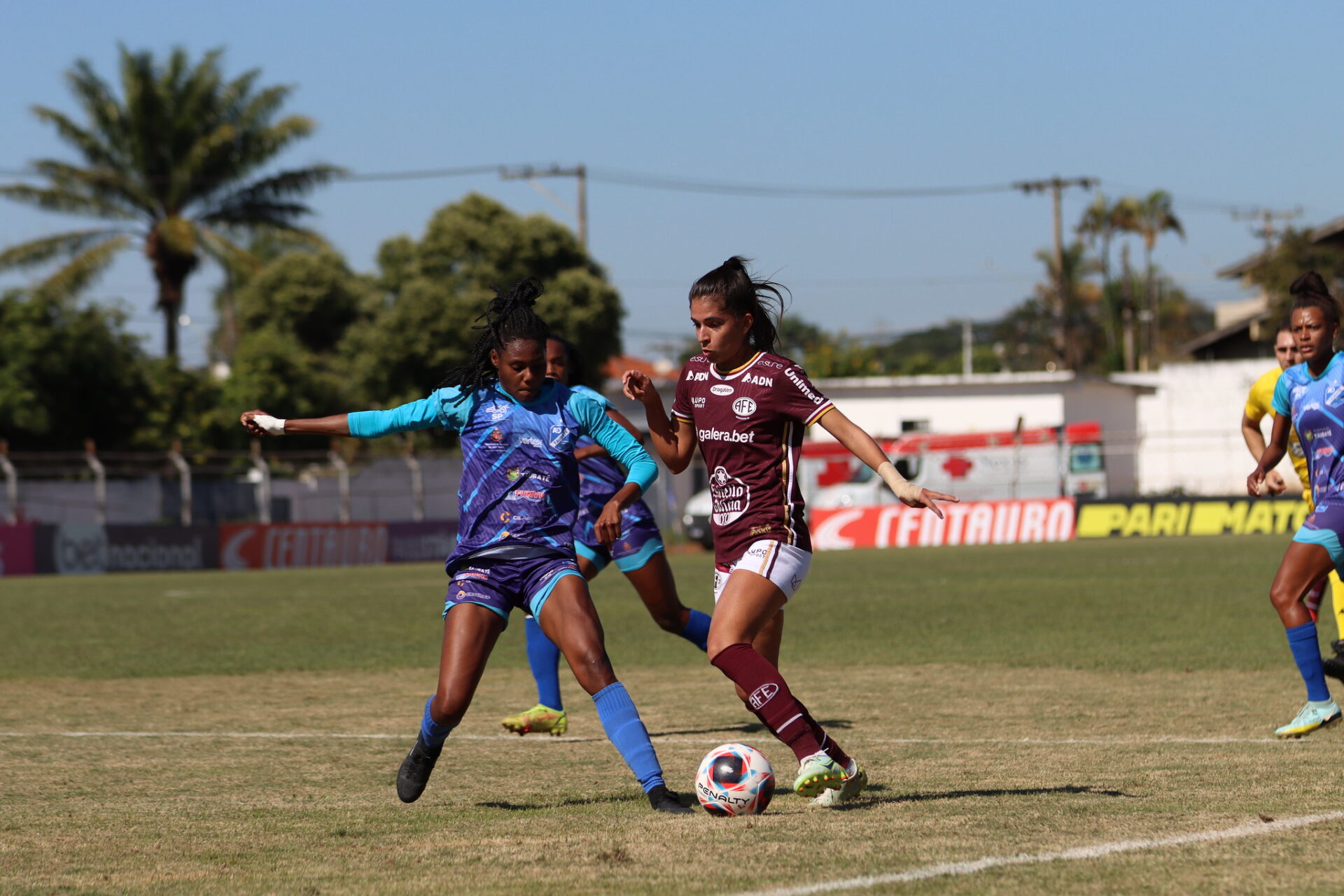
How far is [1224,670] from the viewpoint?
11.4 metres

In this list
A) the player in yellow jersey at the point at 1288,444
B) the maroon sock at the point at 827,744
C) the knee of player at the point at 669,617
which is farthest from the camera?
the knee of player at the point at 669,617

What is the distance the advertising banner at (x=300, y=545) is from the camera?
33375 mm

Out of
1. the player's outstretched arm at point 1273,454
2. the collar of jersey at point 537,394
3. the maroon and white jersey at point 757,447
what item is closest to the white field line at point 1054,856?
the maroon and white jersey at point 757,447

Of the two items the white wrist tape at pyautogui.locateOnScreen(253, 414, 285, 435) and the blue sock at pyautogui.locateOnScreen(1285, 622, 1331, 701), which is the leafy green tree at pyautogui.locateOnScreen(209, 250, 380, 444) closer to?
the blue sock at pyautogui.locateOnScreen(1285, 622, 1331, 701)

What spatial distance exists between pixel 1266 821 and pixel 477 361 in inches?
134

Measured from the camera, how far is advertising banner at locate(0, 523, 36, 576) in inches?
1185

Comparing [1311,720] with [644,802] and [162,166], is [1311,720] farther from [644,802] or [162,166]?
[162,166]

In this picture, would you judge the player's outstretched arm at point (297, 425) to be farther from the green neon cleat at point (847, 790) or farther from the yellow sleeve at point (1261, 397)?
the yellow sleeve at point (1261, 397)

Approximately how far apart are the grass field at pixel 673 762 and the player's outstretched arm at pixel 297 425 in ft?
4.87

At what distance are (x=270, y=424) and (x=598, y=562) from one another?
3.38 m

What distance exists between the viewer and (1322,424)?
27.1 ft

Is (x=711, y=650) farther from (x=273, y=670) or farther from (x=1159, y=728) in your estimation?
(x=273, y=670)

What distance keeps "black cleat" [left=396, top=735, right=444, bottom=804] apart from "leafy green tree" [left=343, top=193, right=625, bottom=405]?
39510mm

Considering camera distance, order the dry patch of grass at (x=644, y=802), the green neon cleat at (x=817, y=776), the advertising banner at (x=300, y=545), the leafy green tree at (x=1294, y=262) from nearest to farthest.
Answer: the dry patch of grass at (x=644, y=802) < the green neon cleat at (x=817, y=776) < the advertising banner at (x=300, y=545) < the leafy green tree at (x=1294, y=262)
